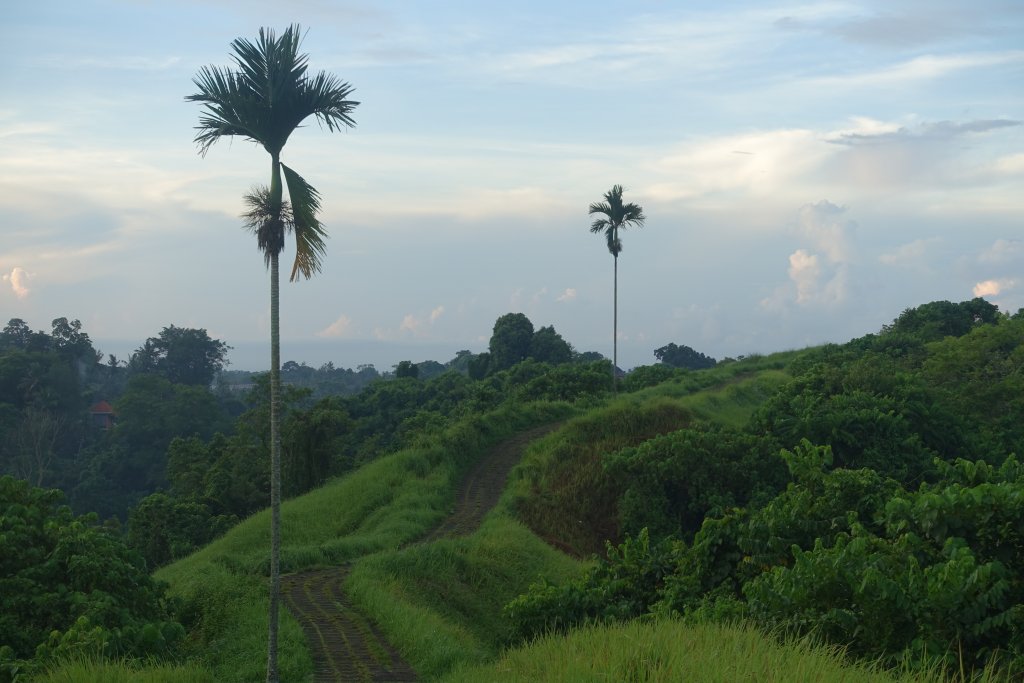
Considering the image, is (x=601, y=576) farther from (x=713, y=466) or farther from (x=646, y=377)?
(x=646, y=377)

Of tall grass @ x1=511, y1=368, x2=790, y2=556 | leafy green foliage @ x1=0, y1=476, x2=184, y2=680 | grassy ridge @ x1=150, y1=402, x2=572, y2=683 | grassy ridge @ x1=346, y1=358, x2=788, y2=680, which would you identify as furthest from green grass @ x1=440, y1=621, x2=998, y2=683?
tall grass @ x1=511, y1=368, x2=790, y2=556

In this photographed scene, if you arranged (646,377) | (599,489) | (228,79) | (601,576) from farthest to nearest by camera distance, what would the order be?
(646,377) < (599,489) < (601,576) < (228,79)

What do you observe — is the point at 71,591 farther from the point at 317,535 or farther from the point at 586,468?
the point at 586,468

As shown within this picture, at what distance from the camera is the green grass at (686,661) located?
22.9ft

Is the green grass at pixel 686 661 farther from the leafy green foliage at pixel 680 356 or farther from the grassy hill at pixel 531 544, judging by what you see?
the leafy green foliage at pixel 680 356

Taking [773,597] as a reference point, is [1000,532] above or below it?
above

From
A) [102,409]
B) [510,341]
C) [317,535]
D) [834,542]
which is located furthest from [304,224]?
[102,409]

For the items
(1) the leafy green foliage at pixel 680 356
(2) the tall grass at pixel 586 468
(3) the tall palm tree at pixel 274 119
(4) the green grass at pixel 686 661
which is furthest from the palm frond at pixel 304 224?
(1) the leafy green foliage at pixel 680 356

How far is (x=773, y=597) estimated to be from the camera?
377 inches

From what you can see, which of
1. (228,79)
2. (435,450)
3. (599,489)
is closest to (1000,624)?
(228,79)

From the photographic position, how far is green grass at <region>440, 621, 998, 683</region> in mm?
6980

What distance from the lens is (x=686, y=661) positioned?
24.0 ft

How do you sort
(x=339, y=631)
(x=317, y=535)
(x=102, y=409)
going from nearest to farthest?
(x=339, y=631), (x=317, y=535), (x=102, y=409)

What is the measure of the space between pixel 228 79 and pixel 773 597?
8.73 metres
